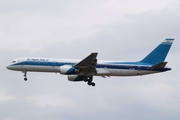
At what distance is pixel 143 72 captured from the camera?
72812 millimetres

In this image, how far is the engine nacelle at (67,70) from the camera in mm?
71000

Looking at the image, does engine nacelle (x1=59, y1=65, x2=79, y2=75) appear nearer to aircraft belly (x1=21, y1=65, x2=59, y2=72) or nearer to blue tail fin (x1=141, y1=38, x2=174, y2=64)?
aircraft belly (x1=21, y1=65, x2=59, y2=72)

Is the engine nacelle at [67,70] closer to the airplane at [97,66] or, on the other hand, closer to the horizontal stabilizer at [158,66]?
the airplane at [97,66]

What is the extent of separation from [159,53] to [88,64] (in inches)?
507

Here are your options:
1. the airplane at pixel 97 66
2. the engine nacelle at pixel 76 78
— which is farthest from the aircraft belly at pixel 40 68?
the engine nacelle at pixel 76 78

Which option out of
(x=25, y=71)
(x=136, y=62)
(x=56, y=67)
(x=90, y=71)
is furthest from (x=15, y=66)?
(x=136, y=62)

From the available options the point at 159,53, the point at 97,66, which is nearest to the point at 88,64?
the point at 97,66

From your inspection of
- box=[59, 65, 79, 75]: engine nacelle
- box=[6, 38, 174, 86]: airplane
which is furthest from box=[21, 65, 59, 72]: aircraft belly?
box=[59, 65, 79, 75]: engine nacelle

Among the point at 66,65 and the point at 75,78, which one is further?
the point at 75,78

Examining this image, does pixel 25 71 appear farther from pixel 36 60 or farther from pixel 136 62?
pixel 136 62

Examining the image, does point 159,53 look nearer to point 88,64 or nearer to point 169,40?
point 169,40

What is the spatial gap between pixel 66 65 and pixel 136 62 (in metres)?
11.8

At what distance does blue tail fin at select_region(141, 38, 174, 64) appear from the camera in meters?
74.4

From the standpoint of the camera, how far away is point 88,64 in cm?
7125
